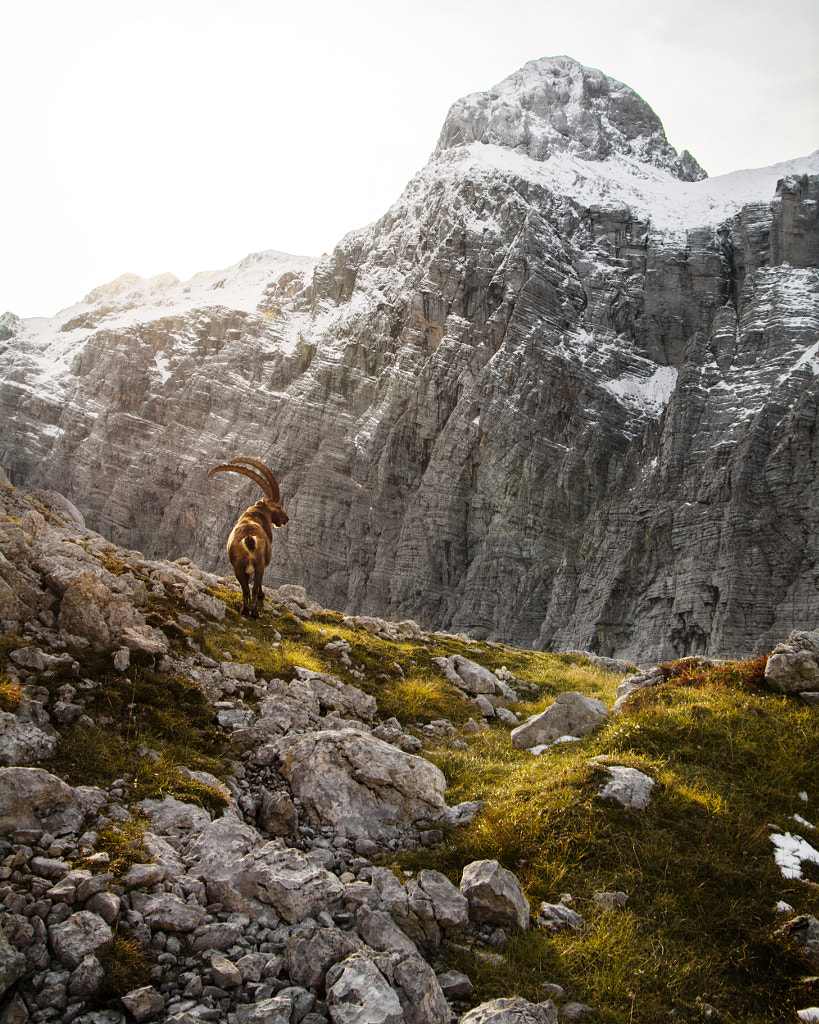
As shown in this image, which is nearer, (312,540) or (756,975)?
(756,975)

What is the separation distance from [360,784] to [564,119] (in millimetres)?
128596

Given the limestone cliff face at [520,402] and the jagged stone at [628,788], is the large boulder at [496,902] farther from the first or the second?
the limestone cliff face at [520,402]

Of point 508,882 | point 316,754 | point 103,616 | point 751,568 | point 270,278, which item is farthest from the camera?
point 270,278

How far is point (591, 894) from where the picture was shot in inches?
221

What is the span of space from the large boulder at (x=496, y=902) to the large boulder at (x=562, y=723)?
405 centimetres

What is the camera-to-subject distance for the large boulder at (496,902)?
519 centimetres

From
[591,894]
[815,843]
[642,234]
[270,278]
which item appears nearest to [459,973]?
[591,894]

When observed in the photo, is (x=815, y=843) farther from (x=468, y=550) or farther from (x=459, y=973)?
(x=468, y=550)

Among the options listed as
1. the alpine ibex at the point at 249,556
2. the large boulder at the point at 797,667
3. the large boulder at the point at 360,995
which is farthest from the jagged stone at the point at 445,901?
the alpine ibex at the point at 249,556

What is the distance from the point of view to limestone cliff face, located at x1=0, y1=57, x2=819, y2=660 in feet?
226

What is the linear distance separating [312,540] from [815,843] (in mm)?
84360

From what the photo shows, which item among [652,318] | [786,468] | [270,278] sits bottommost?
[786,468]

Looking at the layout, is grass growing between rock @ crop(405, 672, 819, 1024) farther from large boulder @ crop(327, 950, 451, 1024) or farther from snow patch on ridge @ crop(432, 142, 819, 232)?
snow patch on ridge @ crop(432, 142, 819, 232)

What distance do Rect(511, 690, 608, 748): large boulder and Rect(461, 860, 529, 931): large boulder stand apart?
4053 millimetres
